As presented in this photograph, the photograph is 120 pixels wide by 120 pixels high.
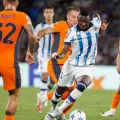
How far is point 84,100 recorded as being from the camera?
47.3 ft

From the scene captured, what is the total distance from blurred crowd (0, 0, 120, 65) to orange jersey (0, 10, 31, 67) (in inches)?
502

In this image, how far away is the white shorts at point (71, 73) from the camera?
30.7 feet

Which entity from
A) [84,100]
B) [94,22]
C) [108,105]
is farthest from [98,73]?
[94,22]

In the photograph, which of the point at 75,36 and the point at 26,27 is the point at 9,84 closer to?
the point at 26,27

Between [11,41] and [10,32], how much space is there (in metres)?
0.13

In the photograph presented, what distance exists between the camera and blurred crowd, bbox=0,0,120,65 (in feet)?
68.9

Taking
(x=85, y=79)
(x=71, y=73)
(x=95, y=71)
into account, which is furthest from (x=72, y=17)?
(x=95, y=71)

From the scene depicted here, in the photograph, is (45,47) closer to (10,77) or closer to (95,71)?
(95,71)

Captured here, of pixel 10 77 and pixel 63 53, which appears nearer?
pixel 10 77

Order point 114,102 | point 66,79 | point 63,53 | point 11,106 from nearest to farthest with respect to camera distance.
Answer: point 11,106 < point 63,53 < point 66,79 < point 114,102

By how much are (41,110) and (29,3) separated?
12.1 meters

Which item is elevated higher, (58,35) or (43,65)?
(58,35)

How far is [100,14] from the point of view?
74.3 feet

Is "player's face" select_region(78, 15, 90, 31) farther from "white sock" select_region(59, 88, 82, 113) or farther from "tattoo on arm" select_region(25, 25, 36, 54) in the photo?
"tattoo on arm" select_region(25, 25, 36, 54)
